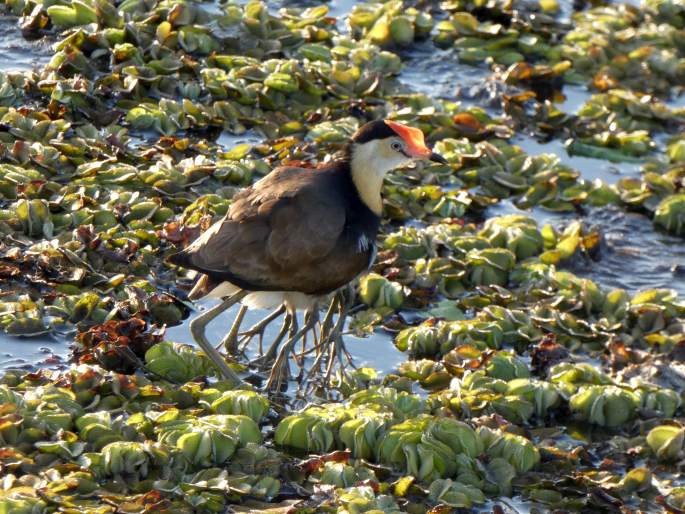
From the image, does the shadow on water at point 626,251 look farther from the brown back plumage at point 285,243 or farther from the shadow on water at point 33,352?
the shadow on water at point 33,352

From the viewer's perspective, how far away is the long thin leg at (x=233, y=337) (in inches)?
308

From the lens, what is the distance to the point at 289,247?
7301 mm

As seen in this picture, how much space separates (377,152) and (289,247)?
101 cm

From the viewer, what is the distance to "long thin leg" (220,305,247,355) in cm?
781

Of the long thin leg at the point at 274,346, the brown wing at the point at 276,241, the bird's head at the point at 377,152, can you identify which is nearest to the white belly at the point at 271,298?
the brown wing at the point at 276,241

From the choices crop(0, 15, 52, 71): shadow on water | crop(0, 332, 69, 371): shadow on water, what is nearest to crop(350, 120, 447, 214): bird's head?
crop(0, 332, 69, 371): shadow on water

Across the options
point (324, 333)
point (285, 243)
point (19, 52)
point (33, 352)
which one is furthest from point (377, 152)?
point (19, 52)

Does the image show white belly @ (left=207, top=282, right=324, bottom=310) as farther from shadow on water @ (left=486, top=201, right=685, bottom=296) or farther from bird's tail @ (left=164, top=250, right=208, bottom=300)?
shadow on water @ (left=486, top=201, right=685, bottom=296)

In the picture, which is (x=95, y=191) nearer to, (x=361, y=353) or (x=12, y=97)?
(x=12, y=97)

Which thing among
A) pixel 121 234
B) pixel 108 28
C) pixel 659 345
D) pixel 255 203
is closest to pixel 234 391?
pixel 255 203

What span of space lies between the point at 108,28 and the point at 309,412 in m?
4.68

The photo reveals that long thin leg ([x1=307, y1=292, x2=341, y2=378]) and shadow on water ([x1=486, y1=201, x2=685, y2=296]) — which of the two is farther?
shadow on water ([x1=486, y1=201, x2=685, y2=296])

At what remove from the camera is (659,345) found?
8406mm

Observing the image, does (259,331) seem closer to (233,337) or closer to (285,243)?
(233,337)
